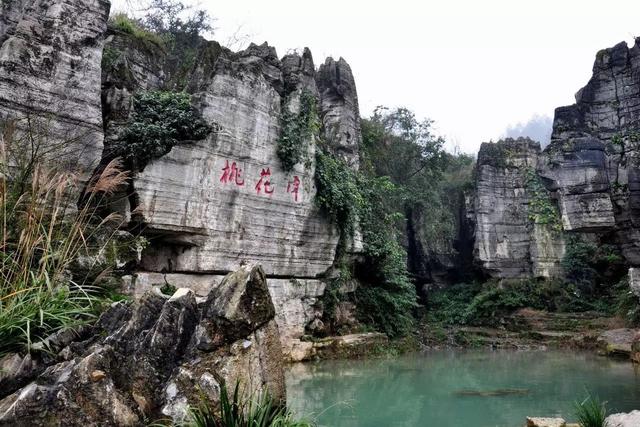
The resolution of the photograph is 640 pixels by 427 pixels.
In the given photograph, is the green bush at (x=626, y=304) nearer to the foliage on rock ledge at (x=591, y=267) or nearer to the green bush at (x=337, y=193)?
the foliage on rock ledge at (x=591, y=267)

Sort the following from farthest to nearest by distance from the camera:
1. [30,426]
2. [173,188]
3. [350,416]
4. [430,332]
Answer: [430,332] → [173,188] → [350,416] → [30,426]

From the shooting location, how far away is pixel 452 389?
6.89m

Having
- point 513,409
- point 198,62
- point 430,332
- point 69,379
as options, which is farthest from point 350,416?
point 430,332

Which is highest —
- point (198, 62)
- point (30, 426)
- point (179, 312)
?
point (198, 62)

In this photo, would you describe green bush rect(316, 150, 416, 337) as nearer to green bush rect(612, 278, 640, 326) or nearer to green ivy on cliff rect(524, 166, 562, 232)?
green bush rect(612, 278, 640, 326)

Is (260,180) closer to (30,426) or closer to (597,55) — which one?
(30,426)

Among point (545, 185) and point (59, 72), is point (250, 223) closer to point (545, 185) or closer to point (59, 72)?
point (59, 72)

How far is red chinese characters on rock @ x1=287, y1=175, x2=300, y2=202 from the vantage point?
9.96m

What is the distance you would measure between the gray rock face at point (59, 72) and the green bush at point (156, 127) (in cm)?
58

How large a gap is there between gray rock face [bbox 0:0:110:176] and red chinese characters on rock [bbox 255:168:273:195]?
10.3ft

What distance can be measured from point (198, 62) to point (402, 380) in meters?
6.75

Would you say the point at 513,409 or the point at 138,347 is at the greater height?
the point at 138,347

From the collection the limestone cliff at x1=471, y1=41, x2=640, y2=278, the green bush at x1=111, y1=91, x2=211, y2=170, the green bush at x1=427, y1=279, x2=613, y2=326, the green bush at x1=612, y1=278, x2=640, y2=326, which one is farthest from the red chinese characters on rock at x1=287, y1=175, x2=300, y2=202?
the green bush at x1=427, y1=279, x2=613, y2=326

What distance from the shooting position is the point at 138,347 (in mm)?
3150
